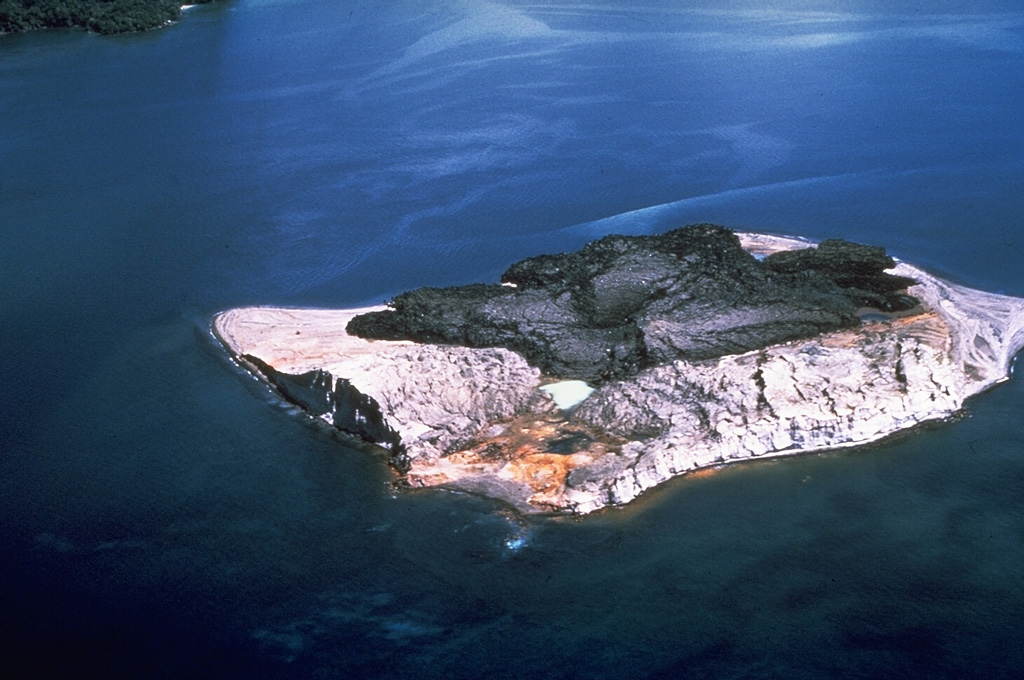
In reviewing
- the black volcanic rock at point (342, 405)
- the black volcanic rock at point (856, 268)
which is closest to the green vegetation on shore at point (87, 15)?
the black volcanic rock at point (342, 405)

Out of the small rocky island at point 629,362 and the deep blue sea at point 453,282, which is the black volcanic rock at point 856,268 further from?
the deep blue sea at point 453,282

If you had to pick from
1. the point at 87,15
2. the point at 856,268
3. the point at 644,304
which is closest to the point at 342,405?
the point at 644,304

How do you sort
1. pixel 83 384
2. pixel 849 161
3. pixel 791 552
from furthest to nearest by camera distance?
Result: pixel 849 161, pixel 83 384, pixel 791 552

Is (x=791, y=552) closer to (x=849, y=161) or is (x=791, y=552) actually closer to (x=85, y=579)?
(x=85, y=579)

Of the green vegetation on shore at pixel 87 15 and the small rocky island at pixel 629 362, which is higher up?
the green vegetation on shore at pixel 87 15

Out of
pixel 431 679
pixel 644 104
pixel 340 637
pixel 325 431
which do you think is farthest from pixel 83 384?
pixel 644 104

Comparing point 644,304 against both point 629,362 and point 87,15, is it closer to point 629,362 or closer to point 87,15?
point 629,362

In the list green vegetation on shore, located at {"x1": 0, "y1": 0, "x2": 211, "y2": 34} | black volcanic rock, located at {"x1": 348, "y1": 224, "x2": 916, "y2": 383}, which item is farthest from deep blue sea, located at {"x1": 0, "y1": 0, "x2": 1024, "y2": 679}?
black volcanic rock, located at {"x1": 348, "y1": 224, "x2": 916, "y2": 383}
